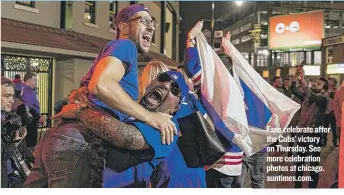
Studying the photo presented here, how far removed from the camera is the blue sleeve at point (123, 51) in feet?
7.36

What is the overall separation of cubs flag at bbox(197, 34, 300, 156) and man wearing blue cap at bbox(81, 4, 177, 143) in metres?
0.31

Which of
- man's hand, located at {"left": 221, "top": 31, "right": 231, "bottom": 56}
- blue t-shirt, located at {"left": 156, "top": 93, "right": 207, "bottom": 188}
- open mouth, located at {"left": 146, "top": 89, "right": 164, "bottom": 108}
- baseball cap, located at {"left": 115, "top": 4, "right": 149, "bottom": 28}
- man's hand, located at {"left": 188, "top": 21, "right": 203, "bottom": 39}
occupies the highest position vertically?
baseball cap, located at {"left": 115, "top": 4, "right": 149, "bottom": 28}

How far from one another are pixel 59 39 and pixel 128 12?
485 mm

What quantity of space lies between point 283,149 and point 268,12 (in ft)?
2.47

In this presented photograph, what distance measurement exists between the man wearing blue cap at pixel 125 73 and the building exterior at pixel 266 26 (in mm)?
470

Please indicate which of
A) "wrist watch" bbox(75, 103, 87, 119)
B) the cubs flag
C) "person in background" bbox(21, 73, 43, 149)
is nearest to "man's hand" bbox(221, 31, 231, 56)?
the cubs flag

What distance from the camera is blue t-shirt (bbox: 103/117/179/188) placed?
2295 mm

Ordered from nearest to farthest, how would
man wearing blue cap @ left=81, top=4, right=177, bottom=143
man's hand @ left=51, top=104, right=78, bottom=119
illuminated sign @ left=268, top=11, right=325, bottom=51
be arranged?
man wearing blue cap @ left=81, top=4, right=177, bottom=143 < man's hand @ left=51, top=104, right=78, bottom=119 < illuminated sign @ left=268, top=11, right=325, bottom=51

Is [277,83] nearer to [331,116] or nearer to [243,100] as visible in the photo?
[243,100]

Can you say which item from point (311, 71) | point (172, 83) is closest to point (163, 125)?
point (172, 83)

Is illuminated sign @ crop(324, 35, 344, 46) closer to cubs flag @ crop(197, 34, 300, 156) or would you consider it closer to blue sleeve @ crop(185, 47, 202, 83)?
cubs flag @ crop(197, 34, 300, 156)

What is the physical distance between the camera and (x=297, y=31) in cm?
265

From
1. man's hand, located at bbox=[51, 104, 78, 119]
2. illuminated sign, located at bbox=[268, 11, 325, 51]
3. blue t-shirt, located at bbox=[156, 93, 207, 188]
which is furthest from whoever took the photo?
illuminated sign, located at bbox=[268, 11, 325, 51]

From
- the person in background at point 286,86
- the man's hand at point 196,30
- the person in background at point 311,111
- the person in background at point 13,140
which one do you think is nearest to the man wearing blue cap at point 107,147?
the person in background at point 13,140
